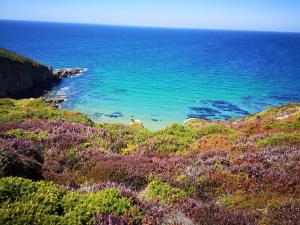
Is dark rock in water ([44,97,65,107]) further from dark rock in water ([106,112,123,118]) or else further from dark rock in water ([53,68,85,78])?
dark rock in water ([53,68,85,78])

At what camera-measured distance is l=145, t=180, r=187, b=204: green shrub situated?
25.3 ft

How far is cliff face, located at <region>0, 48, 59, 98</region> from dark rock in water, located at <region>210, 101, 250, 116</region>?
124ft

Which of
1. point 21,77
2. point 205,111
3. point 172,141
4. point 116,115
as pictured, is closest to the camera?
point 172,141

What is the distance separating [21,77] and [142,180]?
6970 cm

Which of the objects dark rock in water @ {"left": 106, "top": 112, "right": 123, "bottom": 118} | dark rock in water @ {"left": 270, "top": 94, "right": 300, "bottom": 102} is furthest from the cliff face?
dark rock in water @ {"left": 270, "top": 94, "right": 300, "bottom": 102}

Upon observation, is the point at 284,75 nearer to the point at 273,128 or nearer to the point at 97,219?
the point at 273,128

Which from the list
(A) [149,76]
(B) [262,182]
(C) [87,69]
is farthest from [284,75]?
(B) [262,182]

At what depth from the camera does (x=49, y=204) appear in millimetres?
5969

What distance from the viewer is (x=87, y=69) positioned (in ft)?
337

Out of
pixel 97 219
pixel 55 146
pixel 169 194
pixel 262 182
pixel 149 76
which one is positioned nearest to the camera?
pixel 97 219

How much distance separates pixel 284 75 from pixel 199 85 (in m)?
37.7

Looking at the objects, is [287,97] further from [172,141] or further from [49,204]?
[49,204]

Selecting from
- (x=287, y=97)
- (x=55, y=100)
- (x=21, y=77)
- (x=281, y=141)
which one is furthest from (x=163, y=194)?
(x=21, y=77)

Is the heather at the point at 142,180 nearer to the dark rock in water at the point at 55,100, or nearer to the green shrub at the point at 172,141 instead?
the green shrub at the point at 172,141
